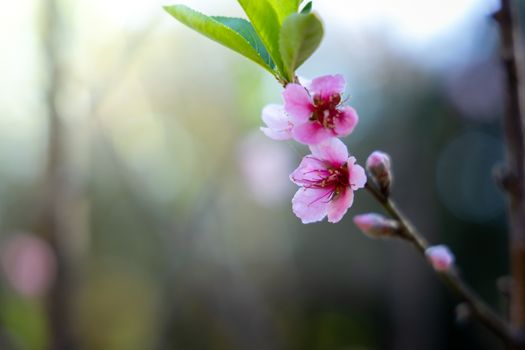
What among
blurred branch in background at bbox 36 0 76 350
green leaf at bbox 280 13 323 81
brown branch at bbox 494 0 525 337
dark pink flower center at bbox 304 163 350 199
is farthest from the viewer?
blurred branch in background at bbox 36 0 76 350

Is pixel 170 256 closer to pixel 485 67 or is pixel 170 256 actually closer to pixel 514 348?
pixel 514 348

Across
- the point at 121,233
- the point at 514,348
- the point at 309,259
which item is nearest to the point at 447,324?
the point at 309,259

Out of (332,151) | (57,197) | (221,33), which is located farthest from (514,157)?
(57,197)

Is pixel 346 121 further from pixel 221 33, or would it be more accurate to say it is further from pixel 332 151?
pixel 221 33

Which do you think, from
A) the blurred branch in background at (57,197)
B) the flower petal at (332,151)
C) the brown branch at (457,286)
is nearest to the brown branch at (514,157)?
the brown branch at (457,286)

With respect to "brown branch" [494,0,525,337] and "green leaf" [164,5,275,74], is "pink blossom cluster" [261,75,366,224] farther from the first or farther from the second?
"brown branch" [494,0,525,337]

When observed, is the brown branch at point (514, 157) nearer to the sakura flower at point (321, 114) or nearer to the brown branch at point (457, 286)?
the brown branch at point (457, 286)

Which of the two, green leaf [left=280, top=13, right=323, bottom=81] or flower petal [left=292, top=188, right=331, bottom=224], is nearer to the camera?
green leaf [left=280, top=13, right=323, bottom=81]

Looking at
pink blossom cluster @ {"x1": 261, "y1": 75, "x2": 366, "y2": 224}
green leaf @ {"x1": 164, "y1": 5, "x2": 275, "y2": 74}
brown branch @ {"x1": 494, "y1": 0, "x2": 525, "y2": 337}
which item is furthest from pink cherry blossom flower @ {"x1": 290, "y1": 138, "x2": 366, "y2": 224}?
brown branch @ {"x1": 494, "y1": 0, "x2": 525, "y2": 337}
